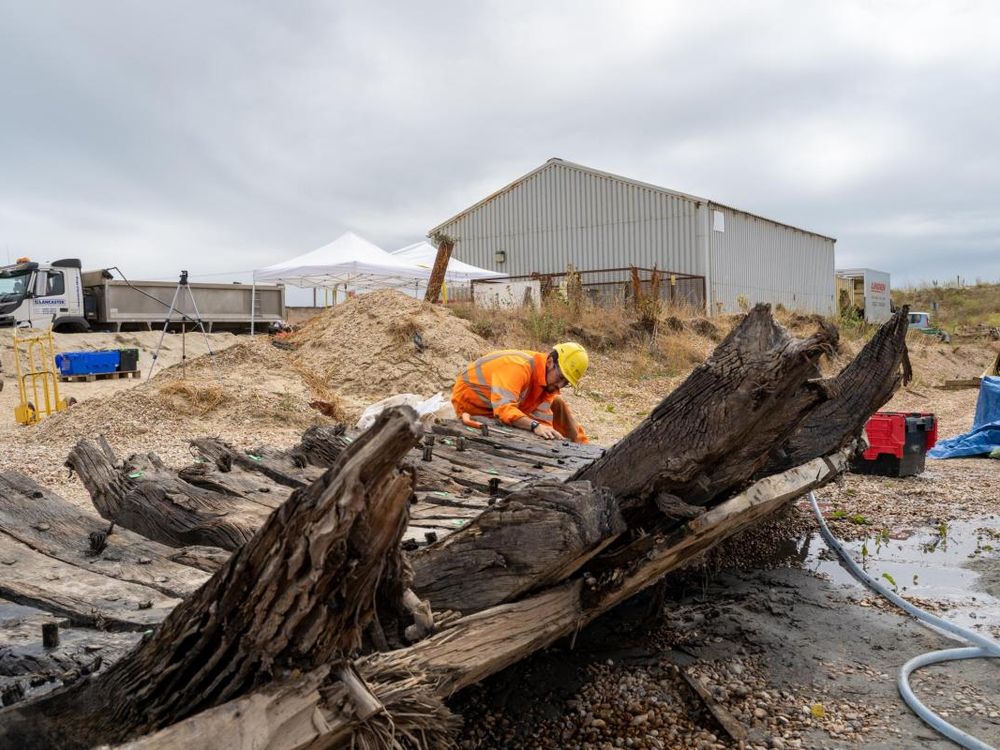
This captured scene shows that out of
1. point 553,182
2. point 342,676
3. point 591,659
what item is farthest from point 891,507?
point 553,182

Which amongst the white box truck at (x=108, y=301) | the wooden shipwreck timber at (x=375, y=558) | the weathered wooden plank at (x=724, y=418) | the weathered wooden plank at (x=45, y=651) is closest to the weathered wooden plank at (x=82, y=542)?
the wooden shipwreck timber at (x=375, y=558)

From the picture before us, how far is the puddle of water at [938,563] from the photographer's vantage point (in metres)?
5.34

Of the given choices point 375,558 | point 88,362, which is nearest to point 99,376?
point 88,362

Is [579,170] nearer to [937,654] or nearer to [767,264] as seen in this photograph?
[767,264]

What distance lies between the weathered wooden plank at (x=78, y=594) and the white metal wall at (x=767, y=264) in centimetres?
2241

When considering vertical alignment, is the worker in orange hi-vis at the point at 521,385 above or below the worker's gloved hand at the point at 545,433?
above

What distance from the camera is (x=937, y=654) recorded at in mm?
4230

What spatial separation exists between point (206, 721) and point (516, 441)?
4.05 m

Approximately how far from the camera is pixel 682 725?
3.61 meters

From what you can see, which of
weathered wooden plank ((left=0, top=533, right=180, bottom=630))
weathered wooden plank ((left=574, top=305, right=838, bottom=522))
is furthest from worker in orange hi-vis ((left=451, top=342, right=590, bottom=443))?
weathered wooden plank ((left=0, top=533, right=180, bottom=630))

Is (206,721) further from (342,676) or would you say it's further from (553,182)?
(553,182)

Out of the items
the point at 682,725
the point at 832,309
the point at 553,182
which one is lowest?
the point at 682,725

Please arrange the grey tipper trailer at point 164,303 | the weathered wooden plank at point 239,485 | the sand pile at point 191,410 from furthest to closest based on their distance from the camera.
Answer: the grey tipper trailer at point 164,303, the sand pile at point 191,410, the weathered wooden plank at point 239,485

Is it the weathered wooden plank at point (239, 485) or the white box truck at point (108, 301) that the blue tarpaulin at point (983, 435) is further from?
the white box truck at point (108, 301)
